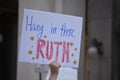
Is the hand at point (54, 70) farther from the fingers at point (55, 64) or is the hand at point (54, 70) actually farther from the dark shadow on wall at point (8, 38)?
the dark shadow on wall at point (8, 38)

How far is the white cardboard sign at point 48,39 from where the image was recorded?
94.6 inches

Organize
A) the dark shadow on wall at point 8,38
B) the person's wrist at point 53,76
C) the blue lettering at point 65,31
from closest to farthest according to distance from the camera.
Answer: the person's wrist at point 53,76 < the blue lettering at point 65,31 < the dark shadow on wall at point 8,38

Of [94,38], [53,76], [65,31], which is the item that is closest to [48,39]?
[65,31]

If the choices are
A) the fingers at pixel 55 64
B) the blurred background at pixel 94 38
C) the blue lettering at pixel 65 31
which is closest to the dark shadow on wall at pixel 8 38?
the blurred background at pixel 94 38

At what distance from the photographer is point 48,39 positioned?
2.45m

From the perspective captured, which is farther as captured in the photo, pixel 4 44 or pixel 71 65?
pixel 4 44

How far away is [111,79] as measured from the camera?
4910mm

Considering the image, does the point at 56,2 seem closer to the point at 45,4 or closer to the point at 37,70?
the point at 45,4

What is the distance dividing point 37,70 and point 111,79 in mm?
1365

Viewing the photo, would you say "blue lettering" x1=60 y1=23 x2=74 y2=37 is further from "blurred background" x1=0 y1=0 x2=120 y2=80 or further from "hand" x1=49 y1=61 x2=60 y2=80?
"blurred background" x1=0 y1=0 x2=120 y2=80

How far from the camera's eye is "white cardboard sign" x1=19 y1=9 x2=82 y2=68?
7.88 ft

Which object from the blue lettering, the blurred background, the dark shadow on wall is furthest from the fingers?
the dark shadow on wall

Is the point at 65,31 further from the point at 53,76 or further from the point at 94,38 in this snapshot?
the point at 94,38

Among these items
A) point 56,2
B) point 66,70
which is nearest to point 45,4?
point 56,2
